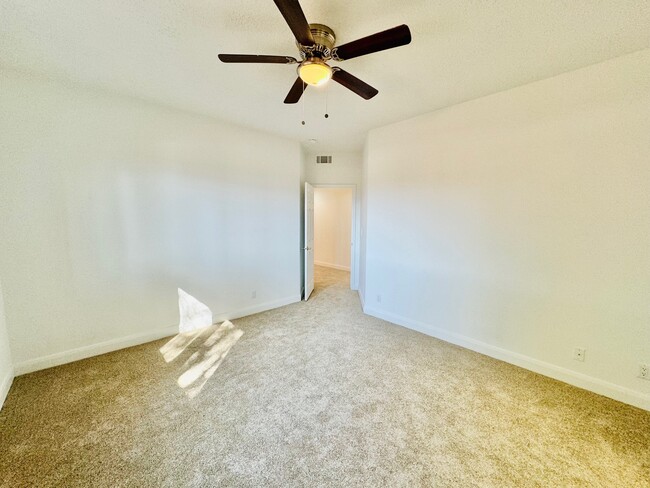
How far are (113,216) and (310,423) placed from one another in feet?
9.47

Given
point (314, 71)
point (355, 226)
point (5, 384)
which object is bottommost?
point (5, 384)

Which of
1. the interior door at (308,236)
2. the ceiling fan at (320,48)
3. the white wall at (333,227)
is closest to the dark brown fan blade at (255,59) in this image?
the ceiling fan at (320,48)

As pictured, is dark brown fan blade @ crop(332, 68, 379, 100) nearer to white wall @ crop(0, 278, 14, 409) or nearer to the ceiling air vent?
the ceiling air vent

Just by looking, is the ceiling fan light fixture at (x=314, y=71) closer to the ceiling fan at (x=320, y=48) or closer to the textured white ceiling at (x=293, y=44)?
the ceiling fan at (x=320, y=48)

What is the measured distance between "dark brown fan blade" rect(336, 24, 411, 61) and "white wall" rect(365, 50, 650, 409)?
183 cm

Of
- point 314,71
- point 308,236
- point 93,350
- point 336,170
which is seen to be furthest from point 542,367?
point 93,350

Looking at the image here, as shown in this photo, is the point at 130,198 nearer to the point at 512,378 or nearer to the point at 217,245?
the point at 217,245

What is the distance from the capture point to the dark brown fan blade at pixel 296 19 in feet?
3.81

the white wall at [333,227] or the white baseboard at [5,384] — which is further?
the white wall at [333,227]

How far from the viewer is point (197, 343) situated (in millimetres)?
2975

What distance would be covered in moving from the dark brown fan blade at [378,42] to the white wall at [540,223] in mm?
1829

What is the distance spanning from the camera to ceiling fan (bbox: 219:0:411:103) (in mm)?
1294

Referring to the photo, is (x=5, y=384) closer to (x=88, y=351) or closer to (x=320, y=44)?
(x=88, y=351)

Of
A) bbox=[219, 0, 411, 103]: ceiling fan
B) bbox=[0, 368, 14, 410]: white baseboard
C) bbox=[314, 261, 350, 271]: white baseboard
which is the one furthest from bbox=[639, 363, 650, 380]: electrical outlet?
bbox=[314, 261, 350, 271]: white baseboard
